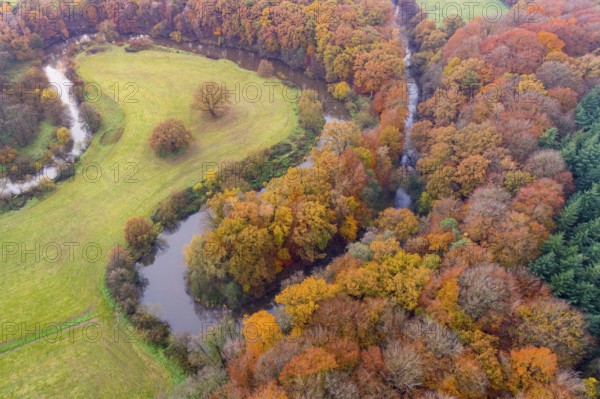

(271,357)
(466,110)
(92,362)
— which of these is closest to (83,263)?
(92,362)

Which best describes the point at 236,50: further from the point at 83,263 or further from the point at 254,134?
the point at 83,263

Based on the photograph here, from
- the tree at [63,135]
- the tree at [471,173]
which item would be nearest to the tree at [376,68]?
the tree at [471,173]

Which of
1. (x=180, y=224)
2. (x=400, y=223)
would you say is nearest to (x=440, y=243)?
(x=400, y=223)

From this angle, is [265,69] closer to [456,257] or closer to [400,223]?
[400,223]

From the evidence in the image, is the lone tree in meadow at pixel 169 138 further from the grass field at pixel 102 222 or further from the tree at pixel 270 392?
the tree at pixel 270 392

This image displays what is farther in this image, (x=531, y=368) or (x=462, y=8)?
(x=462, y=8)

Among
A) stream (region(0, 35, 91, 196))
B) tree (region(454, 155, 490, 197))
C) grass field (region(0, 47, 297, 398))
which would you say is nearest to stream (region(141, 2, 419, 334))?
grass field (region(0, 47, 297, 398))
